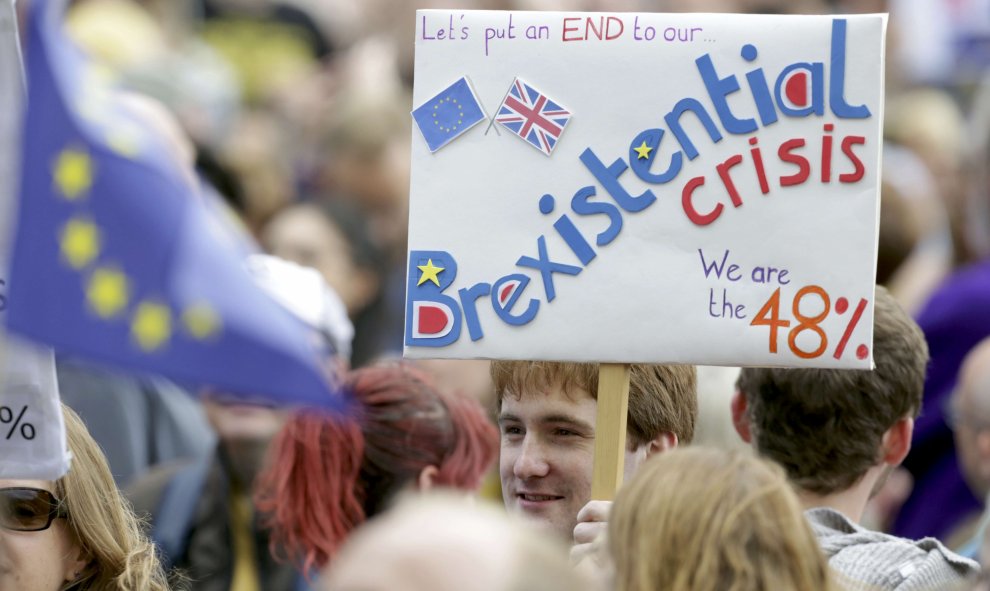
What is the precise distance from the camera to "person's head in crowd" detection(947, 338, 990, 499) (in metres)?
5.36

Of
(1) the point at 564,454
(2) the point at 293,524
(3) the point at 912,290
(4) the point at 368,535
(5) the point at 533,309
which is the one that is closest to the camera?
(4) the point at 368,535

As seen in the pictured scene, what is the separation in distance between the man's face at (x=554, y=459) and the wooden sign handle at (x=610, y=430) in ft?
0.86

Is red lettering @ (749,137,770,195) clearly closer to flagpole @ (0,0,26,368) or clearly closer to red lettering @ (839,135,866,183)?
red lettering @ (839,135,866,183)

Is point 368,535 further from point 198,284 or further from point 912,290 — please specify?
point 912,290

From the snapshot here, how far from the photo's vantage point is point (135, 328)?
2.75m

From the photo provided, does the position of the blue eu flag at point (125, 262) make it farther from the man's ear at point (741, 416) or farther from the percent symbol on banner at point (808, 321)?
the man's ear at point (741, 416)

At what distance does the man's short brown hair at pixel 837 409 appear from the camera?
421 cm

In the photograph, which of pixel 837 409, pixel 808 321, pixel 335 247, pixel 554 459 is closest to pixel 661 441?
pixel 554 459

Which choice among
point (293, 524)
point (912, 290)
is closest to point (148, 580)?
point (293, 524)

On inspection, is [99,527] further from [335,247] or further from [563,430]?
[335,247]

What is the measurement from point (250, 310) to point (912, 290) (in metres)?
4.63

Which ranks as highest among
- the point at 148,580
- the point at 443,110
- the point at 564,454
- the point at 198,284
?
the point at 443,110

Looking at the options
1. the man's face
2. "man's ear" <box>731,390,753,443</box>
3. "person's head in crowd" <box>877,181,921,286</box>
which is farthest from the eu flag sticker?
"person's head in crowd" <box>877,181,921,286</box>

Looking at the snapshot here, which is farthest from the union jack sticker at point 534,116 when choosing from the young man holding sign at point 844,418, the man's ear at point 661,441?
the young man holding sign at point 844,418
